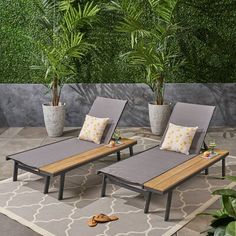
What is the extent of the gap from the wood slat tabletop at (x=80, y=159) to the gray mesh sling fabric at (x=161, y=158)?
35 cm

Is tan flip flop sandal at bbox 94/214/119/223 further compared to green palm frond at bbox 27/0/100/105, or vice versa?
green palm frond at bbox 27/0/100/105

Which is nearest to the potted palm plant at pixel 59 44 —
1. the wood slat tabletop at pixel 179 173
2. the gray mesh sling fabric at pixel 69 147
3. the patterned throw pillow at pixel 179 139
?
the gray mesh sling fabric at pixel 69 147

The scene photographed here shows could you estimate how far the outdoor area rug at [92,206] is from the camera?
369cm

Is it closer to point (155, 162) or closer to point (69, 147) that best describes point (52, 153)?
point (69, 147)

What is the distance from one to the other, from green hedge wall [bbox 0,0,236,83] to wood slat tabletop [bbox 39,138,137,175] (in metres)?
2.63

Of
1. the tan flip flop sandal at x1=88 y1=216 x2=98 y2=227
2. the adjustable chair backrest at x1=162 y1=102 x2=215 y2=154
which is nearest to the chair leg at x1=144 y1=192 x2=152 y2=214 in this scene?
the tan flip flop sandal at x1=88 y1=216 x2=98 y2=227

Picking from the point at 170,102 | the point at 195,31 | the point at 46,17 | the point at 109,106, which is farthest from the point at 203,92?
the point at 46,17

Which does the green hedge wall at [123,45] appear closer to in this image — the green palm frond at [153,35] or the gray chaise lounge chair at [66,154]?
the green palm frond at [153,35]

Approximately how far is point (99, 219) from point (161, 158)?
120cm

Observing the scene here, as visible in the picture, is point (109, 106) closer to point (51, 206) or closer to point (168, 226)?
point (51, 206)

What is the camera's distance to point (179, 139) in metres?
4.84

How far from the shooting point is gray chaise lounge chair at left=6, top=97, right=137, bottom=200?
14.3ft

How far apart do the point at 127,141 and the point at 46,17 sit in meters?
3.17

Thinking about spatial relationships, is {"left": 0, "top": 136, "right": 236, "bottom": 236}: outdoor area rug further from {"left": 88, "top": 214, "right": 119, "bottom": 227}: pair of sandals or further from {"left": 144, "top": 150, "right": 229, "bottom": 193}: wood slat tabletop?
{"left": 144, "top": 150, "right": 229, "bottom": 193}: wood slat tabletop
